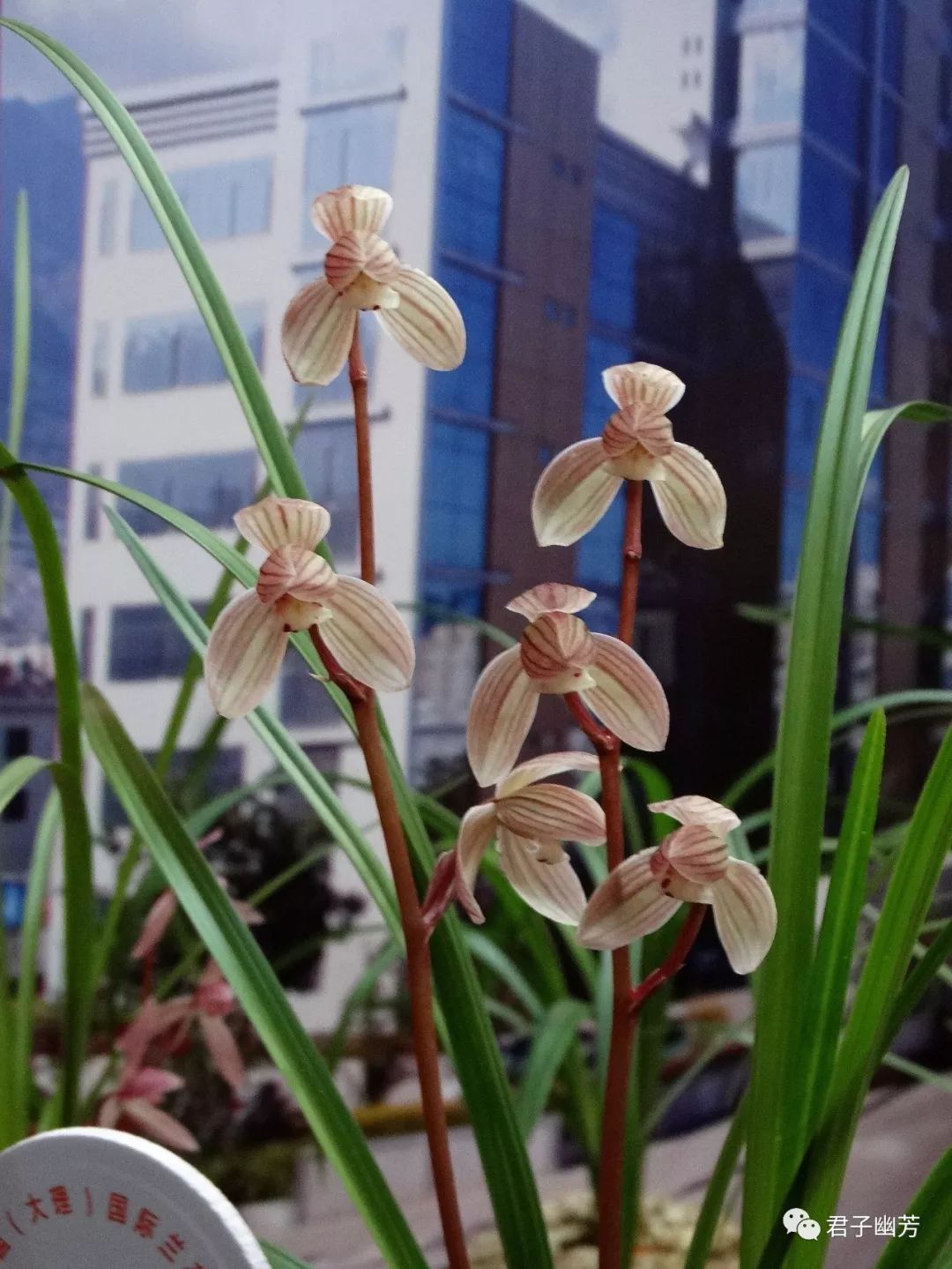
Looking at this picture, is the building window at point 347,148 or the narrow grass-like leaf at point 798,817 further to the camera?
the building window at point 347,148

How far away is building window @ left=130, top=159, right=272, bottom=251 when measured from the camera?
3.30 ft

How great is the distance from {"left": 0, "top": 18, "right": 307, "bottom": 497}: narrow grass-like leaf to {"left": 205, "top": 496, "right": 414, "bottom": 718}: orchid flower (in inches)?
4.7

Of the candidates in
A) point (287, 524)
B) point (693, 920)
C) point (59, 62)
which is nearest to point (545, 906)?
point (693, 920)

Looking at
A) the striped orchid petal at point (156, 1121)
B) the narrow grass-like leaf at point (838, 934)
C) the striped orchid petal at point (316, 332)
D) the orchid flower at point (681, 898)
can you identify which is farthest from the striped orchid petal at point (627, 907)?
the striped orchid petal at point (156, 1121)

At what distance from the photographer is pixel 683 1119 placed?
96 centimetres

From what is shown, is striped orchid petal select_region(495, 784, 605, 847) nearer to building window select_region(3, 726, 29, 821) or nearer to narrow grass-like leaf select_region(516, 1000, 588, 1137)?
narrow grass-like leaf select_region(516, 1000, 588, 1137)

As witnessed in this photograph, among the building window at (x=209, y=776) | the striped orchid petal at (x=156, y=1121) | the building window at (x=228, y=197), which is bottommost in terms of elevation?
the striped orchid petal at (x=156, y=1121)

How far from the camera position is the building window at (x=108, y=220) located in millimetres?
1016

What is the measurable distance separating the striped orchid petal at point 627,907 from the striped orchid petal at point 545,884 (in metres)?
0.04

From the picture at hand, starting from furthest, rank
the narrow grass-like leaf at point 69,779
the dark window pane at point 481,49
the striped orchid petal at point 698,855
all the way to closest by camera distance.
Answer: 1. the dark window pane at point 481,49
2. the narrow grass-like leaf at point 69,779
3. the striped orchid petal at point 698,855

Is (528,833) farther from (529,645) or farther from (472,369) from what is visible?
(472,369)

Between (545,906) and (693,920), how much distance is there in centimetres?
6

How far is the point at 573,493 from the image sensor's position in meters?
0.46

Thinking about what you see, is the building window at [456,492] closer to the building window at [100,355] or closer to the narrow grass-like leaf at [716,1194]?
the building window at [100,355]
